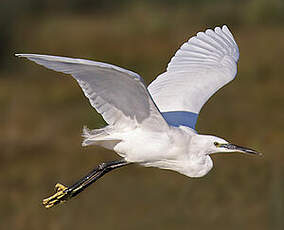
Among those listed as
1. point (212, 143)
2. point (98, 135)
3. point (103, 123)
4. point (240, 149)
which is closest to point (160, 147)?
point (212, 143)

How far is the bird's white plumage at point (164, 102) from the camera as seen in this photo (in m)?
6.43

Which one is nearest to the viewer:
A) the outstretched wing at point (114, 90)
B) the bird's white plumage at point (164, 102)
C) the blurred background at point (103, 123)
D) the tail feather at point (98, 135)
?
the outstretched wing at point (114, 90)

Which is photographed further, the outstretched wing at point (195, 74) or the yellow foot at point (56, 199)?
the outstretched wing at point (195, 74)

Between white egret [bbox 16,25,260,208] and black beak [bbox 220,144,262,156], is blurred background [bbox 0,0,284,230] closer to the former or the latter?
white egret [bbox 16,25,260,208]

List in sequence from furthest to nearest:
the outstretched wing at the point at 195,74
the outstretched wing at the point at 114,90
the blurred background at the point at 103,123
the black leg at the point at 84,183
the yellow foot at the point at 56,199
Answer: the blurred background at the point at 103,123
the outstretched wing at the point at 195,74
the yellow foot at the point at 56,199
the black leg at the point at 84,183
the outstretched wing at the point at 114,90

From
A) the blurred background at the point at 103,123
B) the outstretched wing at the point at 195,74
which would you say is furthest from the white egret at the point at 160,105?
the blurred background at the point at 103,123

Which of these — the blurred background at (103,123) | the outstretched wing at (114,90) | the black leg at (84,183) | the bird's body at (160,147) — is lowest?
the blurred background at (103,123)

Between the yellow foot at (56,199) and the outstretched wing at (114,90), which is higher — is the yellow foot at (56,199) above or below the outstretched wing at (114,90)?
below

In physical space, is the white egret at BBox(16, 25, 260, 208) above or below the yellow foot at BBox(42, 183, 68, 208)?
above

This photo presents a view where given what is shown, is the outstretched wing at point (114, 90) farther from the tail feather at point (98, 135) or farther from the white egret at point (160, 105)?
the tail feather at point (98, 135)

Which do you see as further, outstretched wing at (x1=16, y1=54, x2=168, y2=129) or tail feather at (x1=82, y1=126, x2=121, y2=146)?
tail feather at (x1=82, y1=126, x2=121, y2=146)

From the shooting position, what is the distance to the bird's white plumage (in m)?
6.43

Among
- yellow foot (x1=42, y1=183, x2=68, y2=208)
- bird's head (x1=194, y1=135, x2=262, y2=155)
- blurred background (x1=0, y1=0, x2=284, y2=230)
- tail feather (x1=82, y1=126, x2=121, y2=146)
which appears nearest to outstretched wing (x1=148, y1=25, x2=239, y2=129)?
bird's head (x1=194, y1=135, x2=262, y2=155)

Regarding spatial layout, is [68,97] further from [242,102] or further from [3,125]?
[242,102]
